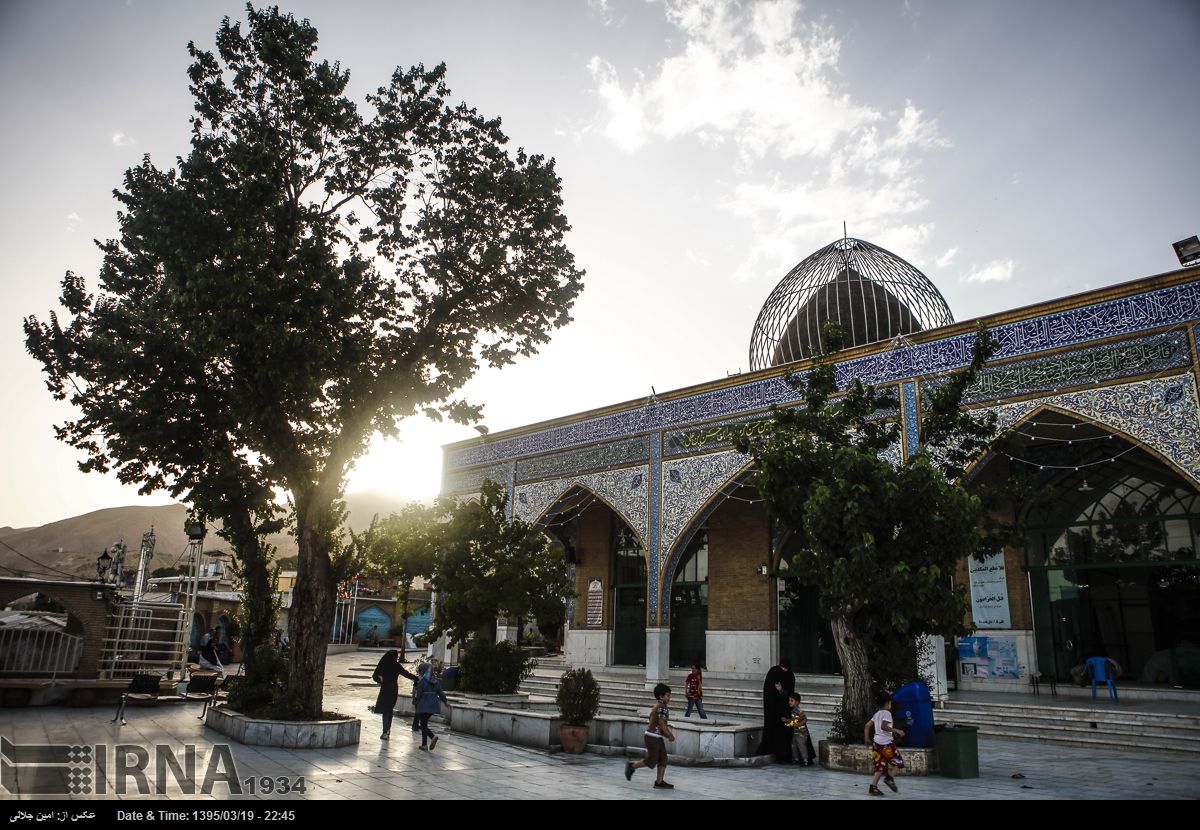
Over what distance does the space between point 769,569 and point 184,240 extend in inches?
517

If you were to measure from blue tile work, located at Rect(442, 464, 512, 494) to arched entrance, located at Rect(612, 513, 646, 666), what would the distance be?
3198 mm

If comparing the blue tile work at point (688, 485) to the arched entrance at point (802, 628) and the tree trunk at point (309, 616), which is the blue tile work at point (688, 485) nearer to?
the arched entrance at point (802, 628)

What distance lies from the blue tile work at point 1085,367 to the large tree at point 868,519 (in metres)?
3.81

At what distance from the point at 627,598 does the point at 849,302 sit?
9.33m

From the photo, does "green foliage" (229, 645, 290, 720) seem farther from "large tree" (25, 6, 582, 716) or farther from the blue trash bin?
the blue trash bin

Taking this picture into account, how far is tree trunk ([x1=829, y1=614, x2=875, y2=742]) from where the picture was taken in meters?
8.12

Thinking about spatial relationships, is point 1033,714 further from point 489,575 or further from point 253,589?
point 253,589

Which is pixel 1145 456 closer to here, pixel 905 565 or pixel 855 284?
pixel 855 284

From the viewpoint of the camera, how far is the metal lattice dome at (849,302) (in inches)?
641

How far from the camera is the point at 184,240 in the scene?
8.62 m

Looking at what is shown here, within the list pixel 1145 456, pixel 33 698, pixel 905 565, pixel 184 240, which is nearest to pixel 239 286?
pixel 184 240

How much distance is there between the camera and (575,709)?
8930 mm

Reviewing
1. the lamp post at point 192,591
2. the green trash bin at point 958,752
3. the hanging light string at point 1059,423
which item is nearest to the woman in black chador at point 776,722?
the green trash bin at point 958,752

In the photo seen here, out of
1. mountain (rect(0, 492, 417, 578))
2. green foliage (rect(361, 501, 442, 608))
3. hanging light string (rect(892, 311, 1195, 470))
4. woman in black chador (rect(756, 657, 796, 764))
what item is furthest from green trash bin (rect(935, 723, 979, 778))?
mountain (rect(0, 492, 417, 578))
